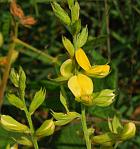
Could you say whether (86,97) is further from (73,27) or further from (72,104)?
(72,104)

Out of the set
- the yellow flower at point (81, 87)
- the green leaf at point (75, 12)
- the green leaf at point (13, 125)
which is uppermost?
the green leaf at point (75, 12)

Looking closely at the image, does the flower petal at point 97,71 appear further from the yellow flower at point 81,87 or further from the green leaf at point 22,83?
the green leaf at point 22,83

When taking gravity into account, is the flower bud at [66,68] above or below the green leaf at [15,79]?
above

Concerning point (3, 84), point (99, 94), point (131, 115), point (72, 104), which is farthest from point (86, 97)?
point (131, 115)

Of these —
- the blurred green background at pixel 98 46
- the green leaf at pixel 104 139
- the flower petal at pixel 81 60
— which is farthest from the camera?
the blurred green background at pixel 98 46

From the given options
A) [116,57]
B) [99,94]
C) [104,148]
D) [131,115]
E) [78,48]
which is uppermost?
[78,48]

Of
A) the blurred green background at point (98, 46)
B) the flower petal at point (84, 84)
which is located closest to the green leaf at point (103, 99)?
the flower petal at point (84, 84)

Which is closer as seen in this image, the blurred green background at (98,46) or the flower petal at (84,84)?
the flower petal at (84,84)

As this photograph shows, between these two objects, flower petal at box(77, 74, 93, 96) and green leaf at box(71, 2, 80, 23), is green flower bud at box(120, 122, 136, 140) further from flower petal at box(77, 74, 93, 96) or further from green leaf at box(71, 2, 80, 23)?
green leaf at box(71, 2, 80, 23)

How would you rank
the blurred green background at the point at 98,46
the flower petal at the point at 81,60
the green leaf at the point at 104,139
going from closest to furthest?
1. the flower petal at the point at 81,60
2. the green leaf at the point at 104,139
3. the blurred green background at the point at 98,46
